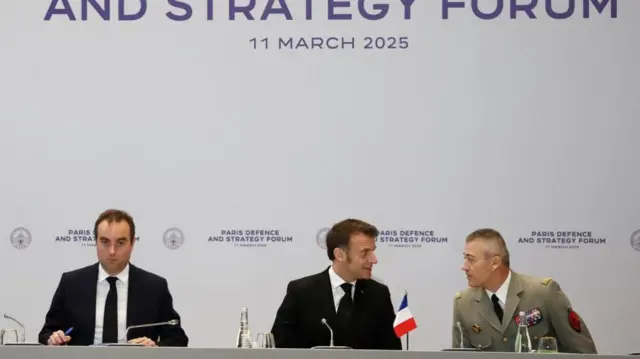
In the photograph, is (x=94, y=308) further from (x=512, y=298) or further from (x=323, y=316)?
(x=512, y=298)

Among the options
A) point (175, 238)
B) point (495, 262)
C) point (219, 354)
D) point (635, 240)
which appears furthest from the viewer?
point (175, 238)

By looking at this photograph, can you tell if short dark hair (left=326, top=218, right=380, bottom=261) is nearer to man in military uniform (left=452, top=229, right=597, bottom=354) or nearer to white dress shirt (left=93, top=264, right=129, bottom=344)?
man in military uniform (left=452, top=229, right=597, bottom=354)

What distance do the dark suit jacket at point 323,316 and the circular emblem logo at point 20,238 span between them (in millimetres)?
1832

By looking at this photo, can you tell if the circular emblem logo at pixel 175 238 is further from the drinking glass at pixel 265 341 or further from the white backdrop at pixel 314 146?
the drinking glass at pixel 265 341

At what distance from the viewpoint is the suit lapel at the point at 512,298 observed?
Answer: 19.8ft

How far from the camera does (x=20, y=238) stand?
7258 mm

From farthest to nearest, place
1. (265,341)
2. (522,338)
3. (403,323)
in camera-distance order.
→ (403,323), (522,338), (265,341)

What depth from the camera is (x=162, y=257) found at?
723 centimetres

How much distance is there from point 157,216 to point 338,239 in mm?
1383

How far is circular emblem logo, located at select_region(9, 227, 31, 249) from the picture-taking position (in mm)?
7254

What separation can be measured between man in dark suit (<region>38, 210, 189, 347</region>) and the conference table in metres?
0.93

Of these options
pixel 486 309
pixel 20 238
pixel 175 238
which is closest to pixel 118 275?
pixel 175 238

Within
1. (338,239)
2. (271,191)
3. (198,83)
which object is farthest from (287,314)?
(198,83)

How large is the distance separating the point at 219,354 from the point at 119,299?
1.36m
